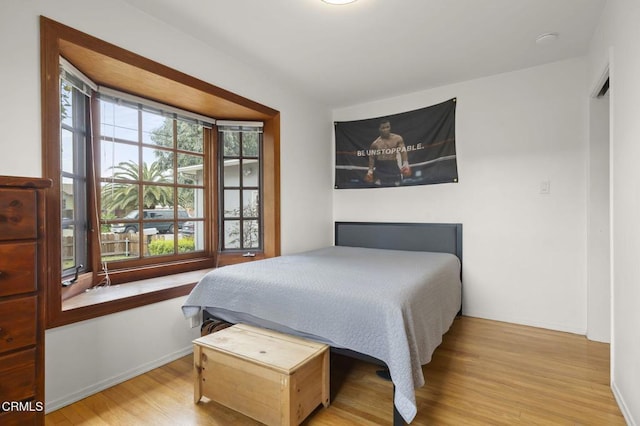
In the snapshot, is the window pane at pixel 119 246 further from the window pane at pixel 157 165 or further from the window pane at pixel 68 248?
the window pane at pixel 157 165

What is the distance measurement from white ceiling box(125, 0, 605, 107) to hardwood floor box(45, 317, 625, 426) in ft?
7.74

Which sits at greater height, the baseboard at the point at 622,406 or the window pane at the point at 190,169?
the window pane at the point at 190,169

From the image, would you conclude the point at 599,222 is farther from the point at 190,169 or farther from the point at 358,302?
the point at 190,169

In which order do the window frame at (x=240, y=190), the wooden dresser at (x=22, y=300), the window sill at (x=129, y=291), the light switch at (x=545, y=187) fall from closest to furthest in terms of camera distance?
the wooden dresser at (x=22, y=300) → the window sill at (x=129, y=291) → the light switch at (x=545, y=187) → the window frame at (x=240, y=190)

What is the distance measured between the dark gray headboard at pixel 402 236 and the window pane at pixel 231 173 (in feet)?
4.72

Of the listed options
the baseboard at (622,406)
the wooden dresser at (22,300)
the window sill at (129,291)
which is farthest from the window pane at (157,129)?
the baseboard at (622,406)

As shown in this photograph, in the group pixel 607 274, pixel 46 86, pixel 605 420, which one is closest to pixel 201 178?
pixel 46 86

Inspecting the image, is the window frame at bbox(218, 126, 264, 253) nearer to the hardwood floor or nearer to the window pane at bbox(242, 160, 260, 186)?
the window pane at bbox(242, 160, 260, 186)

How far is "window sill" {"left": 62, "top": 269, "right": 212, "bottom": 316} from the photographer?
6.36ft

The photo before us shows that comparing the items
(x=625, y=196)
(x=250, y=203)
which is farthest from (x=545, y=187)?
(x=250, y=203)

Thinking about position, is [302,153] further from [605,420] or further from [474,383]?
[605,420]

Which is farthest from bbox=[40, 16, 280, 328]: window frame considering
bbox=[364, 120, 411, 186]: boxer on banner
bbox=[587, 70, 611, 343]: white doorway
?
bbox=[587, 70, 611, 343]: white doorway

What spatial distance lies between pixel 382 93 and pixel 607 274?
263cm

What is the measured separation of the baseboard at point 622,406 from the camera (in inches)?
61.4
